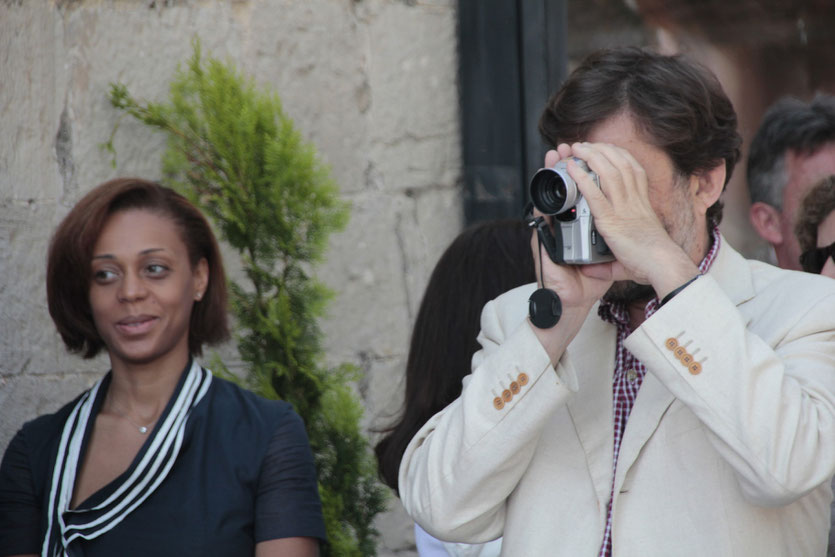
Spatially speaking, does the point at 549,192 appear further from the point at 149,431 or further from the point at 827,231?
the point at 149,431

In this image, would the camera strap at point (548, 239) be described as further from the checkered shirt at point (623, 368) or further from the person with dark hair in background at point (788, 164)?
the person with dark hair in background at point (788, 164)

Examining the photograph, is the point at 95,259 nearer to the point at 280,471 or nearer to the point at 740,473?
the point at 280,471

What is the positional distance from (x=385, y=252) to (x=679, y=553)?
7.19 feet

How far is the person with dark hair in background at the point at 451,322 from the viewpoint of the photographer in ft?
8.16

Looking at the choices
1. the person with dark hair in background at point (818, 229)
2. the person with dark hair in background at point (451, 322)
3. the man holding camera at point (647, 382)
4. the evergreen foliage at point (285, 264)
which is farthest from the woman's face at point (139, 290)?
the person with dark hair in background at point (818, 229)

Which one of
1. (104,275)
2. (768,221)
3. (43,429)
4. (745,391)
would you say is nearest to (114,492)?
(43,429)

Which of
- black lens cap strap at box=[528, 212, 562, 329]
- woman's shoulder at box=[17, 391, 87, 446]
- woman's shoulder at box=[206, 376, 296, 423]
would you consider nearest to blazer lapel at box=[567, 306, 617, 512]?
black lens cap strap at box=[528, 212, 562, 329]

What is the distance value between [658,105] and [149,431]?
1503 millimetres

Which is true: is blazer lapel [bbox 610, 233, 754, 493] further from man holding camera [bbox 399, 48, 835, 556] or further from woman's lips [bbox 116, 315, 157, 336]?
woman's lips [bbox 116, 315, 157, 336]

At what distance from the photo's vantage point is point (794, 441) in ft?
5.36

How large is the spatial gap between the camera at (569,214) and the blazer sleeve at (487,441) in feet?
0.49

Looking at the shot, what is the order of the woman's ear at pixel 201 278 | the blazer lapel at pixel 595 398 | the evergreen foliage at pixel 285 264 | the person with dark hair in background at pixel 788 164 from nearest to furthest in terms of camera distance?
the blazer lapel at pixel 595 398, the woman's ear at pixel 201 278, the evergreen foliage at pixel 285 264, the person with dark hair in background at pixel 788 164

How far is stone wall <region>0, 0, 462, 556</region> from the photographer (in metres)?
3.32

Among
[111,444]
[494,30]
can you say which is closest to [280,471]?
[111,444]
